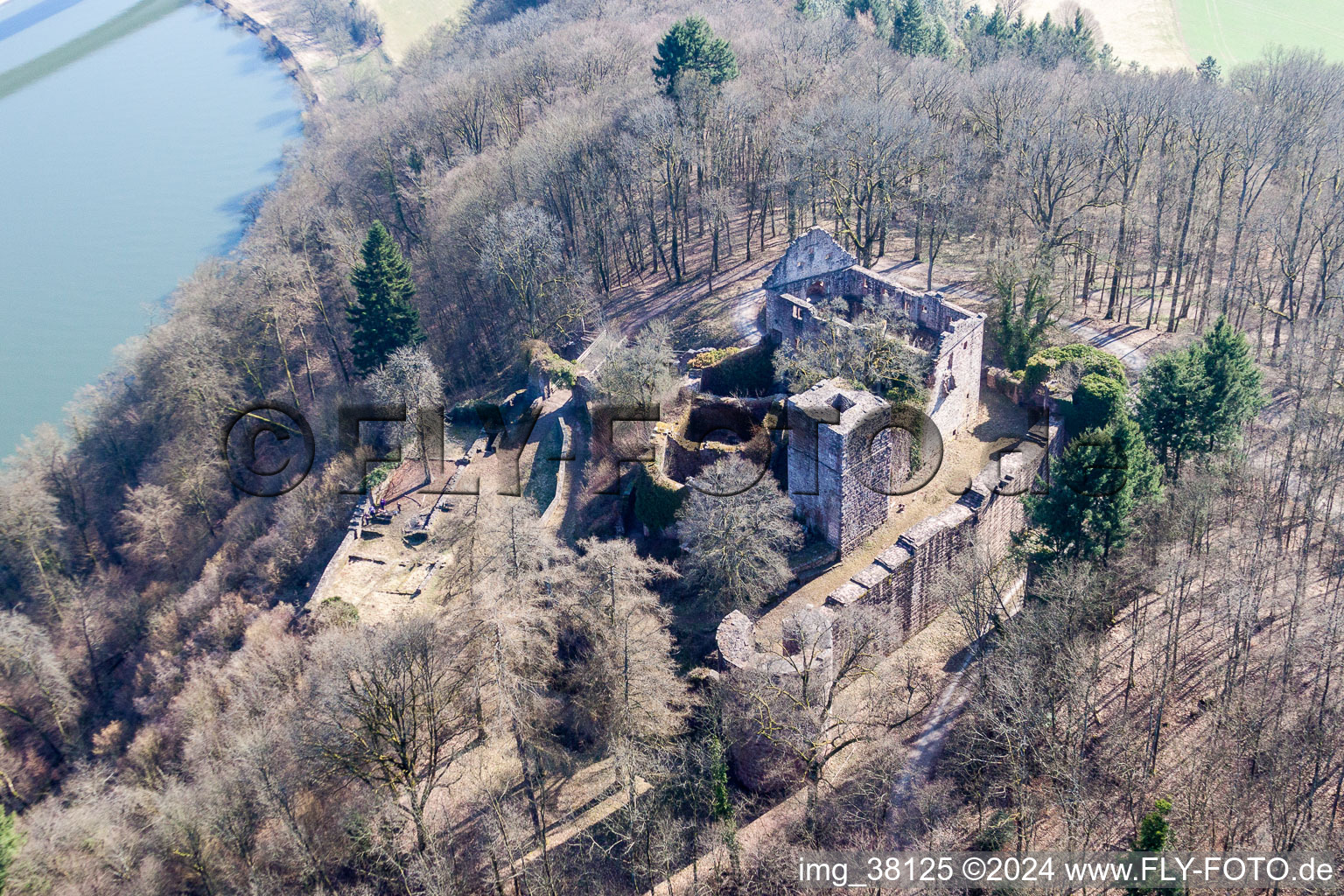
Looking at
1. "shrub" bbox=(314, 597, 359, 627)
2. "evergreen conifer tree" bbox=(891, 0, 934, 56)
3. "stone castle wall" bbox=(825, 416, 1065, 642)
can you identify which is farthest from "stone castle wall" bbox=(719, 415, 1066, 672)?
"evergreen conifer tree" bbox=(891, 0, 934, 56)

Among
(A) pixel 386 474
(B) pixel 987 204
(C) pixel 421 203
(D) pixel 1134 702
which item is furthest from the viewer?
(C) pixel 421 203

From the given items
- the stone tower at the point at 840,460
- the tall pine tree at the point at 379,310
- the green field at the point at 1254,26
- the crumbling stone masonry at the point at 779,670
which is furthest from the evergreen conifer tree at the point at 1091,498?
the green field at the point at 1254,26

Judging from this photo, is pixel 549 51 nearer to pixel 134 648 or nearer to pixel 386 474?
pixel 386 474

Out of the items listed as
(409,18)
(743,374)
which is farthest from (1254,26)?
(409,18)

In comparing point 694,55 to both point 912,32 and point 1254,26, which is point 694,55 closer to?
point 912,32

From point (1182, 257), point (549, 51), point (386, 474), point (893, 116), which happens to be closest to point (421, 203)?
point (549, 51)
